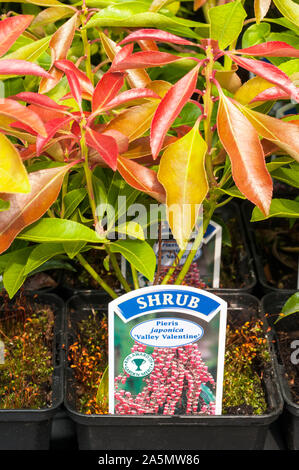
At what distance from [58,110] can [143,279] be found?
0.49m

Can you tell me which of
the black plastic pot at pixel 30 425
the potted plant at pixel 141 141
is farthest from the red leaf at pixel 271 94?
the black plastic pot at pixel 30 425

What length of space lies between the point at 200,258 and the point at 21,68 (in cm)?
65

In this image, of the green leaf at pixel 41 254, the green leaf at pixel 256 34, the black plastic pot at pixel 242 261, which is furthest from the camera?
the black plastic pot at pixel 242 261

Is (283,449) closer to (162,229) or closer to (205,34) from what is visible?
(162,229)

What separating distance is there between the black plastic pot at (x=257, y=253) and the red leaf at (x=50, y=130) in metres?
0.68

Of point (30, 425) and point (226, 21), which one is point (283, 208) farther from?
point (30, 425)

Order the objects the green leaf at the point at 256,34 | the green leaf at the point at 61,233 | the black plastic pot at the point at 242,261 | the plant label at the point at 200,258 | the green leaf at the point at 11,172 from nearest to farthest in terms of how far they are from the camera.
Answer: the green leaf at the point at 11,172 < the green leaf at the point at 61,233 < the green leaf at the point at 256,34 < the plant label at the point at 200,258 < the black plastic pot at the point at 242,261

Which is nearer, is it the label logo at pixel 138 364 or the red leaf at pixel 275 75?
the red leaf at pixel 275 75

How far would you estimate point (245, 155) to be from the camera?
780 mm

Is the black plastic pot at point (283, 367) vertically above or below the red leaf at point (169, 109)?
below

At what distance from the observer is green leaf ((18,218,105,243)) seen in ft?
2.74

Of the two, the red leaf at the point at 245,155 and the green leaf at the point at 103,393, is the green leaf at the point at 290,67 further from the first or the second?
the green leaf at the point at 103,393

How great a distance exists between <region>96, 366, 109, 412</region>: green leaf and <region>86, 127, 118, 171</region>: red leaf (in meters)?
0.44

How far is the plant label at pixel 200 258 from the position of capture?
3.97 ft
